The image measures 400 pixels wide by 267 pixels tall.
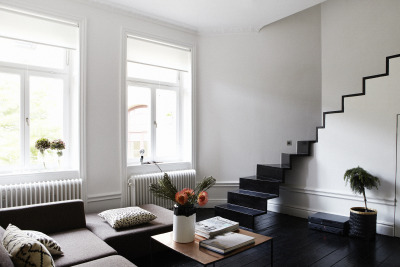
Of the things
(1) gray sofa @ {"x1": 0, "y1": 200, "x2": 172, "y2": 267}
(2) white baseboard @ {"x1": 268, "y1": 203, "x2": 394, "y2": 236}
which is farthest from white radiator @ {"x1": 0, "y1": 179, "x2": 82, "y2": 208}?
(2) white baseboard @ {"x1": 268, "y1": 203, "x2": 394, "y2": 236}

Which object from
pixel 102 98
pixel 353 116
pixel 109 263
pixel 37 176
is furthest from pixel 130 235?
pixel 353 116

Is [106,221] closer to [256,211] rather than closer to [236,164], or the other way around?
[256,211]

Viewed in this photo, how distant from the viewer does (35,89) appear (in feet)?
12.1

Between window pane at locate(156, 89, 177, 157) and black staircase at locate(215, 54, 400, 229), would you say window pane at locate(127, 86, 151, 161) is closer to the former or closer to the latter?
window pane at locate(156, 89, 177, 157)

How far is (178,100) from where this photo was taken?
5.12 metres

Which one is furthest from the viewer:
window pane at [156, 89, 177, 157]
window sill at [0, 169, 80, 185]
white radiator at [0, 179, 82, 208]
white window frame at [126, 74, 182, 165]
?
window pane at [156, 89, 177, 157]

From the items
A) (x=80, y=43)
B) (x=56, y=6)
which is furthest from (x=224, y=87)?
(x=56, y=6)

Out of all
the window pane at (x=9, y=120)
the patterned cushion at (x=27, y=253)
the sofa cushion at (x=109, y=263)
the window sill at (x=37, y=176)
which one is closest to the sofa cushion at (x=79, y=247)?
the sofa cushion at (x=109, y=263)

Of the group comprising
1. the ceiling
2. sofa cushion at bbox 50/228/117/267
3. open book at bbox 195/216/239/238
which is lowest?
sofa cushion at bbox 50/228/117/267

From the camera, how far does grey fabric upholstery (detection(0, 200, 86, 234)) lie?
2.65 metres

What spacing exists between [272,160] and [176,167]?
165 centimetres

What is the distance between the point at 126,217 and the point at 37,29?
98.8 inches

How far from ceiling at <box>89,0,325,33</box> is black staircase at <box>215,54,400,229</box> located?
158cm

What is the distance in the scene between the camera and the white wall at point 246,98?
4.93m
